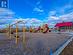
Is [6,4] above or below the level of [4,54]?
above

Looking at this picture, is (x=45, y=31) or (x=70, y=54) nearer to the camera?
(x=70, y=54)

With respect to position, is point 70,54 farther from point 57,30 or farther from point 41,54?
point 57,30

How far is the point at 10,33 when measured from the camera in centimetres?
1689

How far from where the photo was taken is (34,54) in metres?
5.23

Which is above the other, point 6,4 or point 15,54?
point 6,4

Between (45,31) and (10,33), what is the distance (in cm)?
Result: 706

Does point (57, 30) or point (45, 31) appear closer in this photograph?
point (45, 31)

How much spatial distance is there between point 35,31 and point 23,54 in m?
19.1

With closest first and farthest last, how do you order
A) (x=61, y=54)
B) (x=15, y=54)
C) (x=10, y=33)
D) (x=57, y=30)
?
1. (x=15, y=54)
2. (x=61, y=54)
3. (x=10, y=33)
4. (x=57, y=30)

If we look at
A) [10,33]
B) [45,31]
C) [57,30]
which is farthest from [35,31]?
[10,33]

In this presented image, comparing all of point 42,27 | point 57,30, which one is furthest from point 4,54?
point 57,30

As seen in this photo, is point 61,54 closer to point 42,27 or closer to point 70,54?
point 70,54

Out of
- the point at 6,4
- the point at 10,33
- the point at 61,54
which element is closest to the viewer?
the point at 61,54

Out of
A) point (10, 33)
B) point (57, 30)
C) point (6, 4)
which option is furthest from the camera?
point (57, 30)
